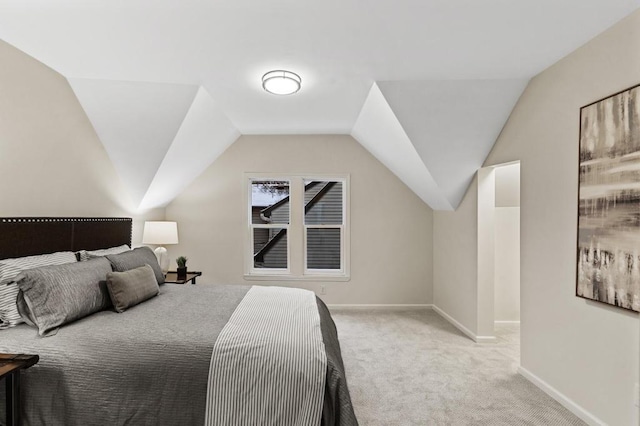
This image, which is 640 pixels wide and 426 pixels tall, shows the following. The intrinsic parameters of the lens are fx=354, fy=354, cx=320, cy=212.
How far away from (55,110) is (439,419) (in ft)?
11.8

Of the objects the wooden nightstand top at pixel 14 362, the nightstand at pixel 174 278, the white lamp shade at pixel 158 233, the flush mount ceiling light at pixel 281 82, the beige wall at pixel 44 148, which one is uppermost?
the flush mount ceiling light at pixel 281 82

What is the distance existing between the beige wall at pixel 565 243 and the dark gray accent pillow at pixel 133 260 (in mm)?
3210

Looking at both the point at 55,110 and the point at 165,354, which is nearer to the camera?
the point at 165,354

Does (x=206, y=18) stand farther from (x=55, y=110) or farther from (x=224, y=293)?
(x=224, y=293)

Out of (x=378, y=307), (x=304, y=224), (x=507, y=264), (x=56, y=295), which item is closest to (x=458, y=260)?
(x=507, y=264)

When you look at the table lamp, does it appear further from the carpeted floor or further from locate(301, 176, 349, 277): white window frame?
the carpeted floor

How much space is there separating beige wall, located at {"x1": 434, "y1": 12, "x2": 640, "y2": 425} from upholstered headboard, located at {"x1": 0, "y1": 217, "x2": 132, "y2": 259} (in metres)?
3.74

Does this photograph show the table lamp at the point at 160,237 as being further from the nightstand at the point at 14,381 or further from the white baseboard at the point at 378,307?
the nightstand at the point at 14,381

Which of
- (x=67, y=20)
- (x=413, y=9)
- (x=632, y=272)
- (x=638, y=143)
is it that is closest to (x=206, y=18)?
(x=67, y=20)

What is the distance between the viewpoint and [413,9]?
1960 millimetres

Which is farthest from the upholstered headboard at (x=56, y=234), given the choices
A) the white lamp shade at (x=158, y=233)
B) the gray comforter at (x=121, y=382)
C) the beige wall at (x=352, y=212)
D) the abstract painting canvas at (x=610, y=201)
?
the abstract painting canvas at (x=610, y=201)

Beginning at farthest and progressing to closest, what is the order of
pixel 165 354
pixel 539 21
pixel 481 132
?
pixel 481 132, pixel 539 21, pixel 165 354

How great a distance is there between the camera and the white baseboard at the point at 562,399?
2.21 metres

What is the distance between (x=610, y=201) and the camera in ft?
6.88
